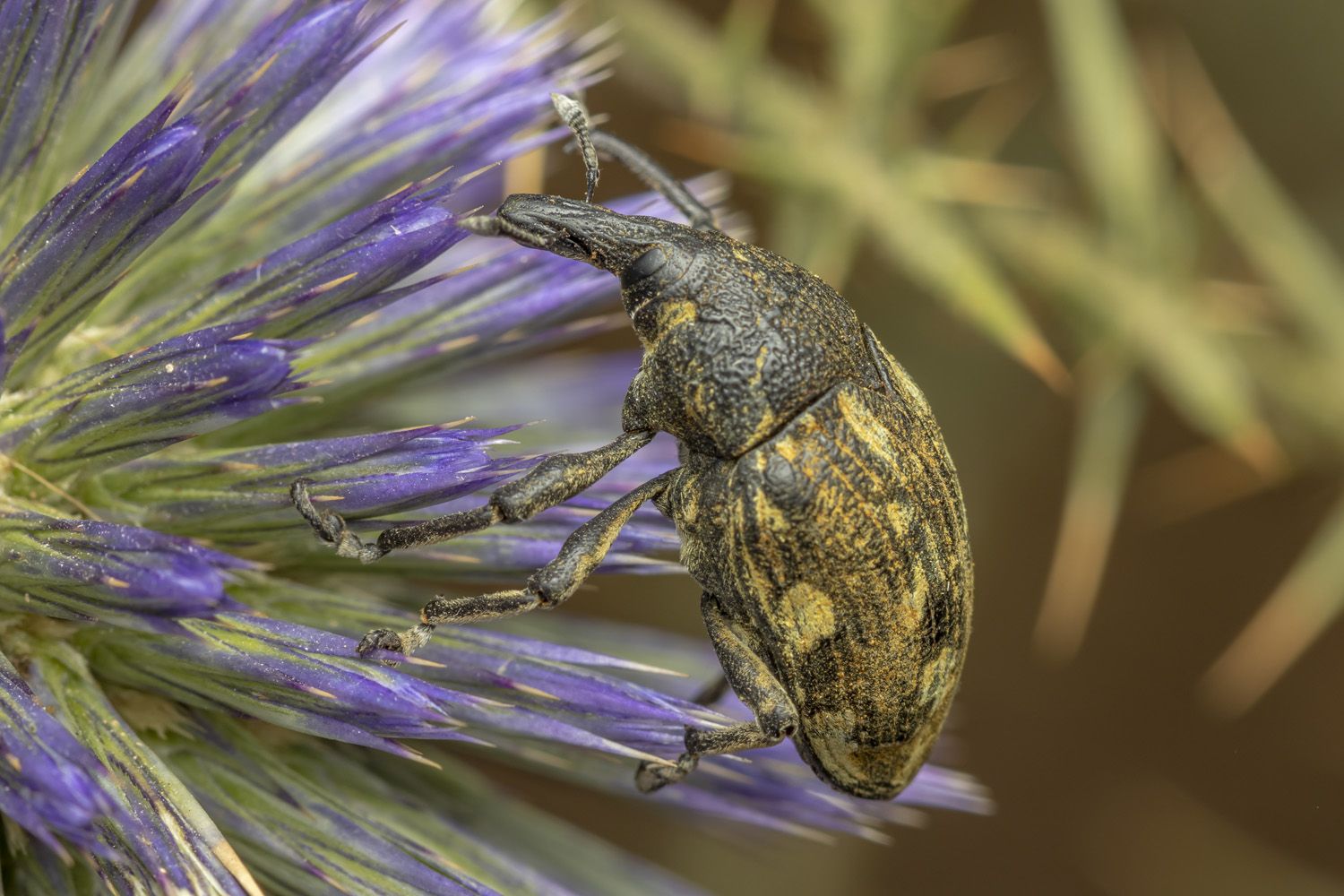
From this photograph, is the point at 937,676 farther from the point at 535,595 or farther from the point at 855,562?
the point at 535,595

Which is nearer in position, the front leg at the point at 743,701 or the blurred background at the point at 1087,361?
the front leg at the point at 743,701

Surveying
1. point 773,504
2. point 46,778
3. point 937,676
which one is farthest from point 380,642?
point 937,676

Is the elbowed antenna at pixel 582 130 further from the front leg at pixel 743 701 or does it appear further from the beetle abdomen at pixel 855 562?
the front leg at pixel 743 701

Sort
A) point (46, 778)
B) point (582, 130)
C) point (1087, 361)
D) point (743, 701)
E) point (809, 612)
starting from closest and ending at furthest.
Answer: point (46, 778)
point (809, 612)
point (743, 701)
point (582, 130)
point (1087, 361)

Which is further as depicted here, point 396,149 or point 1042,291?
point 1042,291

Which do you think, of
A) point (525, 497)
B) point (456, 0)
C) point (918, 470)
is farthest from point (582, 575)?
point (456, 0)

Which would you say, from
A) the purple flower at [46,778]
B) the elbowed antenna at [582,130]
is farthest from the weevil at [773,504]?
the purple flower at [46,778]

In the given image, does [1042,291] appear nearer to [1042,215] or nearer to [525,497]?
A: [1042,215]
